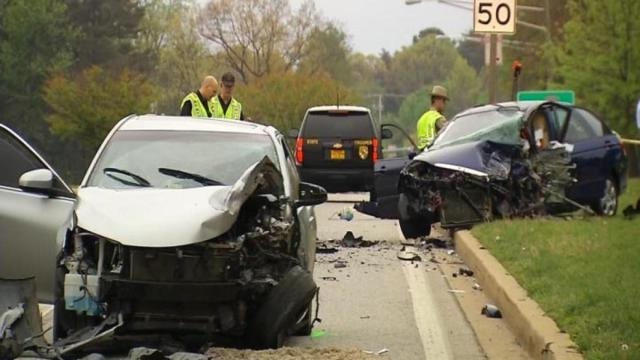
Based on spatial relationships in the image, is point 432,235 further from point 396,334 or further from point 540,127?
point 396,334

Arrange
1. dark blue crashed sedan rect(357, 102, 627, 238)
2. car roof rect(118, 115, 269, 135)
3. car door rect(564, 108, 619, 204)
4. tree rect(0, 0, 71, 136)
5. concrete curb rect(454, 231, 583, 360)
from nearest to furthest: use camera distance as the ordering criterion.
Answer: concrete curb rect(454, 231, 583, 360), car roof rect(118, 115, 269, 135), dark blue crashed sedan rect(357, 102, 627, 238), car door rect(564, 108, 619, 204), tree rect(0, 0, 71, 136)

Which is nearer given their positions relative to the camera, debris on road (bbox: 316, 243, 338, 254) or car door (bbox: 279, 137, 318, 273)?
car door (bbox: 279, 137, 318, 273)

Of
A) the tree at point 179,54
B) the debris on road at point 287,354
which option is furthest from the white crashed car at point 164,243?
the tree at point 179,54

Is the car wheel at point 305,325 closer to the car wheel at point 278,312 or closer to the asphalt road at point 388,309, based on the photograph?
the asphalt road at point 388,309

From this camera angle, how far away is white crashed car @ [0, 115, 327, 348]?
707 cm

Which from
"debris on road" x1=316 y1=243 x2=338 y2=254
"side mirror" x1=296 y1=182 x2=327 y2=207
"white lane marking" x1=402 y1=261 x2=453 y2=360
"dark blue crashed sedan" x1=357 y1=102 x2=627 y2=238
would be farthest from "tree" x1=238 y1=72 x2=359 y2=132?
"side mirror" x1=296 y1=182 x2=327 y2=207

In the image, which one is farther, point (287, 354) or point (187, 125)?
point (187, 125)

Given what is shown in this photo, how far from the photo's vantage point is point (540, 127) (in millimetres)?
15188

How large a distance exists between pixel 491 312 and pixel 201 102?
17.0 ft

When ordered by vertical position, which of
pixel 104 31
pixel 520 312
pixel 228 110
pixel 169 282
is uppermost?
pixel 104 31

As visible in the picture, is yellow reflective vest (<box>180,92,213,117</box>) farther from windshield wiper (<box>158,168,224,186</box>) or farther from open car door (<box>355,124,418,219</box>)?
windshield wiper (<box>158,168,224,186</box>)

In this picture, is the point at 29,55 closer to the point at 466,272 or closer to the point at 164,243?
the point at 466,272

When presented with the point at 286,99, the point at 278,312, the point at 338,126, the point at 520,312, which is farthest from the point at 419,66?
the point at 278,312

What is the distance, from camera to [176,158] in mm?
8602
